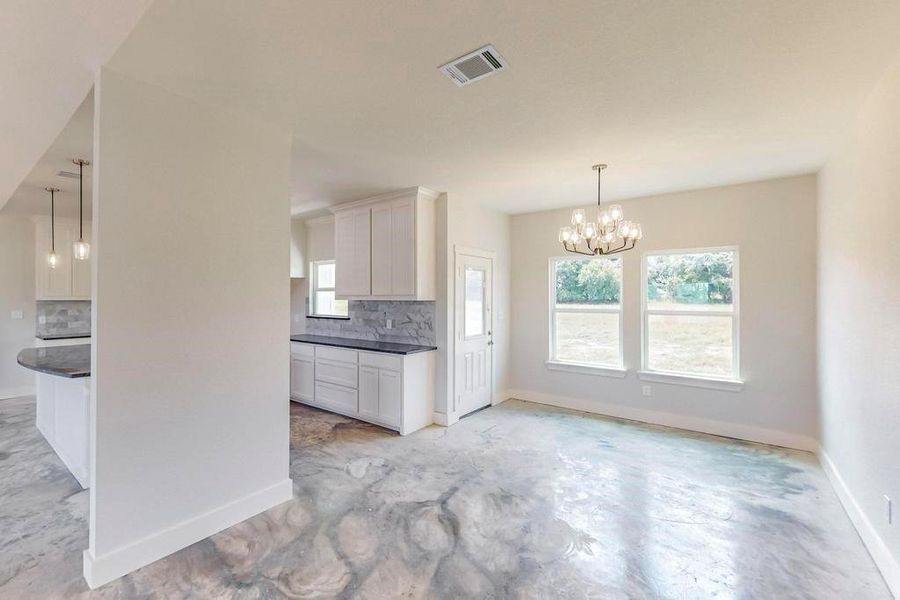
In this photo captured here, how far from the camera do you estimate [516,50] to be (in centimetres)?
188

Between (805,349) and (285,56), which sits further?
(805,349)

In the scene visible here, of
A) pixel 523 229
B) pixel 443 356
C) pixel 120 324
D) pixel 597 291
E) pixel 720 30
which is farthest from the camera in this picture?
pixel 523 229

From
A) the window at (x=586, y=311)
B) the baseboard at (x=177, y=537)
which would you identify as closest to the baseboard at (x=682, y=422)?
the window at (x=586, y=311)

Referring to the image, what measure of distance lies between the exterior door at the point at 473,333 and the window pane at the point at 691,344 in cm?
191

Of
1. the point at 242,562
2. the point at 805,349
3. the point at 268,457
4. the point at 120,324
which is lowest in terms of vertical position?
the point at 242,562

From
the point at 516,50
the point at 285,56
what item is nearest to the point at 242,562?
the point at 285,56

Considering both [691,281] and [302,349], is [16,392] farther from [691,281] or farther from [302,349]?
[691,281]

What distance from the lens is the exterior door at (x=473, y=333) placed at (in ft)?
15.3

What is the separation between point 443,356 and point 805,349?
11.5 ft

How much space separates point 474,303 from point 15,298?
635cm

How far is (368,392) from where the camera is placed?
4.47 m

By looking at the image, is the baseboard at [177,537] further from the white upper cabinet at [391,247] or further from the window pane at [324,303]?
the window pane at [324,303]

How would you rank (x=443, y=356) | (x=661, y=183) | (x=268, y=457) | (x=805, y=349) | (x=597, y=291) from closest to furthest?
(x=268, y=457)
(x=805, y=349)
(x=661, y=183)
(x=443, y=356)
(x=597, y=291)

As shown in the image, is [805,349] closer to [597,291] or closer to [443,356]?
[597,291]
